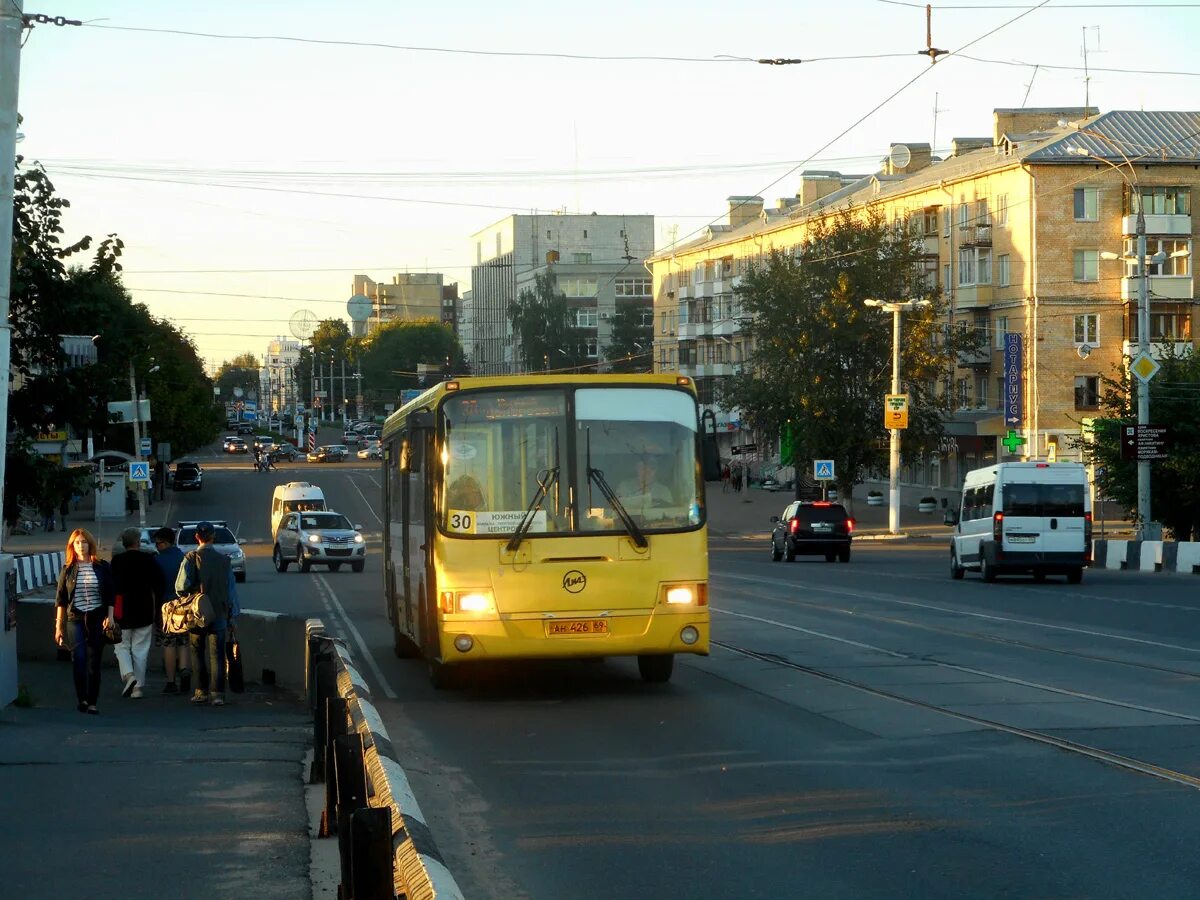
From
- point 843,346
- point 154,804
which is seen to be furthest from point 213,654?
point 843,346

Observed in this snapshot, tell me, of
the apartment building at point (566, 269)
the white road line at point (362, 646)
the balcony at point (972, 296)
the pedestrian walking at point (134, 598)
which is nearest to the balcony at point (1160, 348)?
the balcony at point (972, 296)

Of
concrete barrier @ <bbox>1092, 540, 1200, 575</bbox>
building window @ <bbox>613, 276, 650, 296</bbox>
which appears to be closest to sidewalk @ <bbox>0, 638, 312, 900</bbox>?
concrete barrier @ <bbox>1092, 540, 1200, 575</bbox>

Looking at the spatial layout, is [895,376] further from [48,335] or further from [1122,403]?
[48,335]

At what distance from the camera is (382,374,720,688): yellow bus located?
14.1 m

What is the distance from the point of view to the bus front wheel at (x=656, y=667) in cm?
1527

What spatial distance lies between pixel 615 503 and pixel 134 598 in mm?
4942

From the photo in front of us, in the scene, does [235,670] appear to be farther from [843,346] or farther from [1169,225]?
[1169,225]

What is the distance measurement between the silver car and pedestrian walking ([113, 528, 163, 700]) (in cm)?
2769

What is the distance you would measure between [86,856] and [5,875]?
476mm

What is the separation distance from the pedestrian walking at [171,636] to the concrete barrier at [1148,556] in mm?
27306

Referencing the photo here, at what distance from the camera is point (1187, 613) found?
24188 mm

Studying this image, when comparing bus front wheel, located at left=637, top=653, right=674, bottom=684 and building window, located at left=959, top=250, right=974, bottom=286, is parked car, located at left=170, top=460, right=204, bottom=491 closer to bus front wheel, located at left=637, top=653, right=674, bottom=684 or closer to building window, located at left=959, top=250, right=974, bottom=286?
building window, located at left=959, top=250, right=974, bottom=286

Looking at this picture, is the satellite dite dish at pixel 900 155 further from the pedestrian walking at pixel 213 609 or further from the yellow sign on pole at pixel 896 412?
the pedestrian walking at pixel 213 609

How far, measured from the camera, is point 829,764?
10.4m
